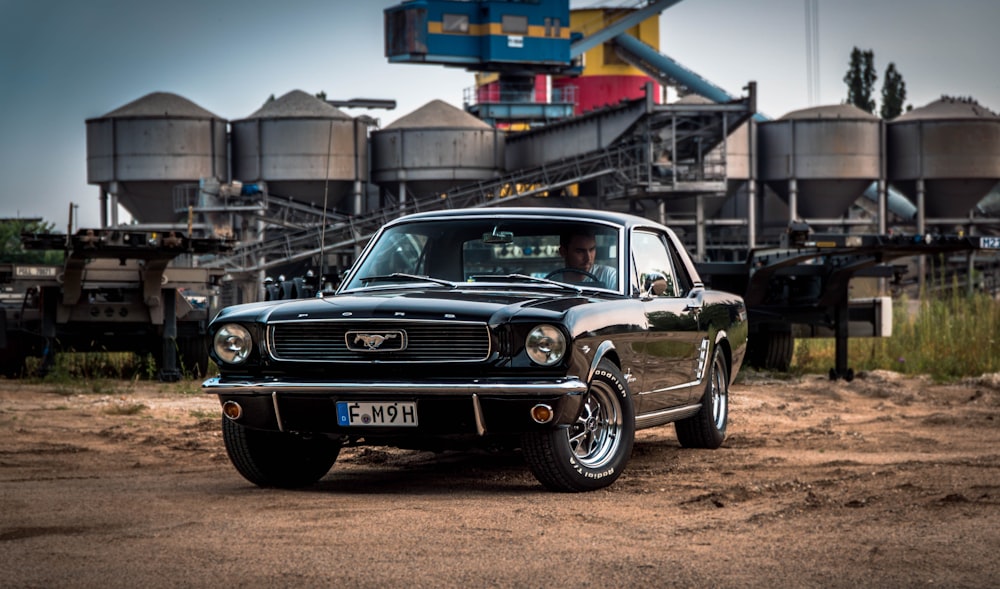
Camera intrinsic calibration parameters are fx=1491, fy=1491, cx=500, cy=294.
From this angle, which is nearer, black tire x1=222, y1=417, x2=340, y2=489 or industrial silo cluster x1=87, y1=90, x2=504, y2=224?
black tire x1=222, y1=417, x2=340, y2=489

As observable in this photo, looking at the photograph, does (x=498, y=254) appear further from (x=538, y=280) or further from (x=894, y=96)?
(x=894, y=96)

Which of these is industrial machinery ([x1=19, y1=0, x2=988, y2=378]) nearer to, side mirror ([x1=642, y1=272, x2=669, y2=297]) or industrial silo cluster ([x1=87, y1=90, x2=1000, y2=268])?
industrial silo cluster ([x1=87, y1=90, x2=1000, y2=268])

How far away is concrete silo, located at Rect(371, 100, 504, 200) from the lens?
7194cm

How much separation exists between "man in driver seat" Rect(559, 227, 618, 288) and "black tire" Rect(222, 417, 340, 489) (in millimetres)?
1678

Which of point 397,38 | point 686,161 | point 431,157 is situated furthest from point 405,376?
point 397,38

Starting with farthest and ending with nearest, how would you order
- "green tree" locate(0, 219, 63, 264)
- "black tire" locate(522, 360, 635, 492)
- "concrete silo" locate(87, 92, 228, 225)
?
"green tree" locate(0, 219, 63, 264)
"concrete silo" locate(87, 92, 228, 225)
"black tire" locate(522, 360, 635, 492)

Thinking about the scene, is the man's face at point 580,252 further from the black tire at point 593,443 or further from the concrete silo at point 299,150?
the concrete silo at point 299,150

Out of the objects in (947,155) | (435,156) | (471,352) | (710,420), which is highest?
(435,156)

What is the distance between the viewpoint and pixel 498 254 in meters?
8.66

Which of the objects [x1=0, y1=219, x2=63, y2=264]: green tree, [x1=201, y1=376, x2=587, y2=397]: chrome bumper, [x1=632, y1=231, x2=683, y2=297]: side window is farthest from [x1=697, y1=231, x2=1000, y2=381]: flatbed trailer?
[x1=0, y1=219, x2=63, y2=264]: green tree

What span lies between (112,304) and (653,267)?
9.57 m

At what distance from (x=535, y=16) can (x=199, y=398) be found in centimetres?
6611

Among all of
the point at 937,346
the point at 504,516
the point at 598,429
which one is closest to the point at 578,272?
the point at 598,429

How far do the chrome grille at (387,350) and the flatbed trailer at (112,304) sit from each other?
890 cm
